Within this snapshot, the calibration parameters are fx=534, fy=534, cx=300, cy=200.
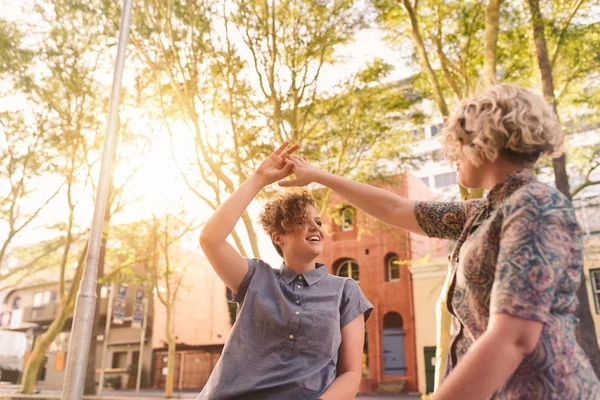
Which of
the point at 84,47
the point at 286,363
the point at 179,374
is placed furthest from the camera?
the point at 179,374

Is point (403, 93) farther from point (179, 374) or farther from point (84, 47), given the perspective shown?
point (179, 374)

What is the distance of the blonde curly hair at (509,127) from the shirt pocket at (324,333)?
3.41 ft

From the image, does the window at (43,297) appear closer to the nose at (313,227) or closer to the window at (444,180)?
the window at (444,180)

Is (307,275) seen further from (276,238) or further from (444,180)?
(444,180)

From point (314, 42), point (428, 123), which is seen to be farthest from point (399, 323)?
point (314, 42)

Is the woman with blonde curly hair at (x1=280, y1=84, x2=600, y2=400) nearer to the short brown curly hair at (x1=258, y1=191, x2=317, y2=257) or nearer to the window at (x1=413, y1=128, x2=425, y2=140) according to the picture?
the short brown curly hair at (x1=258, y1=191, x2=317, y2=257)

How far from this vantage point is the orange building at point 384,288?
25266mm

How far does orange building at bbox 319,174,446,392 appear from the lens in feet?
82.9

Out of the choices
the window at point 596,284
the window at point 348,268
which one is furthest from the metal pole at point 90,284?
the window at point 348,268

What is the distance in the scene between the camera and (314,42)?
10508mm

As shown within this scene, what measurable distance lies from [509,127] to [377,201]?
0.78 meters

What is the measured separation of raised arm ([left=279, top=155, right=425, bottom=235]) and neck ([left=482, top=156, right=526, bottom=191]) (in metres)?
0.56

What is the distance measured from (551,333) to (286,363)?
1.13 meters

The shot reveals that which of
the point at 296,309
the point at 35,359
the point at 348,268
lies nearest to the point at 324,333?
the point at 296,309
